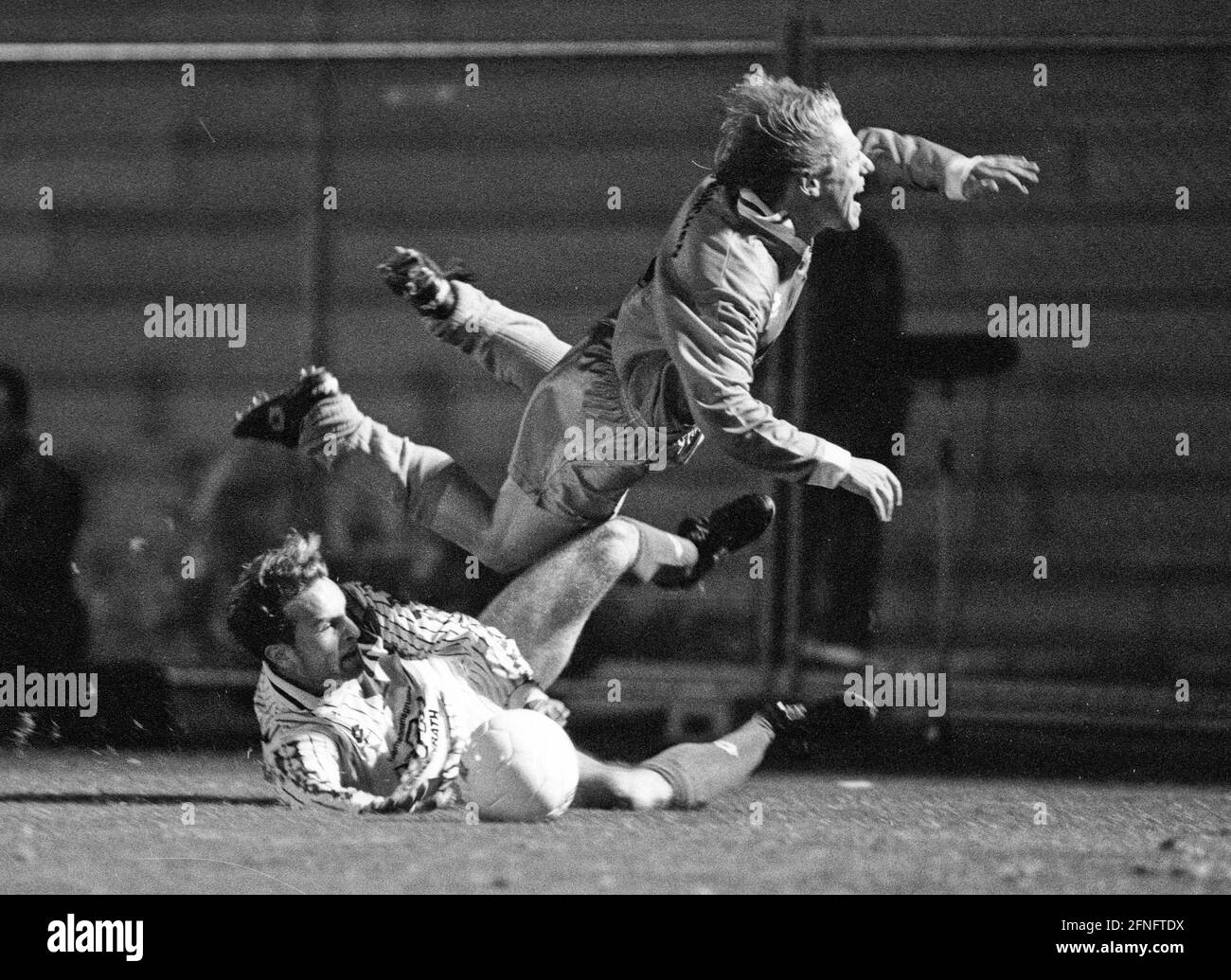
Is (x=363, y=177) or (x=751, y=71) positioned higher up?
(x=751, y=71)

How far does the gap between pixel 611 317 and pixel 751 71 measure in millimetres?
614

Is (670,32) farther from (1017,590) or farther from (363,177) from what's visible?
(1017,590)

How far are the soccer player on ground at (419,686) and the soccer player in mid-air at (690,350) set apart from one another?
0.13 m

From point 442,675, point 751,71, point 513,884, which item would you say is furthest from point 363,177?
point 513,884

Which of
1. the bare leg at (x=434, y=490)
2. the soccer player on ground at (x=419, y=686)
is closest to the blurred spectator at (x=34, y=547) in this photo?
the soccer player on ground at (x=419, y=686)

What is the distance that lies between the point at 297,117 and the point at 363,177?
20cm

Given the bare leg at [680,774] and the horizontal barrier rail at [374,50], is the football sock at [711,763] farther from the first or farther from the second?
the horizontal barrier rail at [374,50]

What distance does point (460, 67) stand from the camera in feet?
12.2

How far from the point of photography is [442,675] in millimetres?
3594

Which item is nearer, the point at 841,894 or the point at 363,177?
the point at 841,894

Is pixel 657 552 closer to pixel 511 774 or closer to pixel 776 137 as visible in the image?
pixel 511 774

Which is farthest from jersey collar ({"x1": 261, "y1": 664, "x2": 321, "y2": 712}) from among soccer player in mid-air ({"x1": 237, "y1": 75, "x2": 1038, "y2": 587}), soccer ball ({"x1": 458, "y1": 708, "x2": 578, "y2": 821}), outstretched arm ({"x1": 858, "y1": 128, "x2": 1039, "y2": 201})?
outstretched arm ({"x1": 858, "y1": 128, "x2": 1039, "y2": 201})

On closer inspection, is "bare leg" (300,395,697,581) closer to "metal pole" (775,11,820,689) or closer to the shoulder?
"metal pole" (775,11,820,689)
